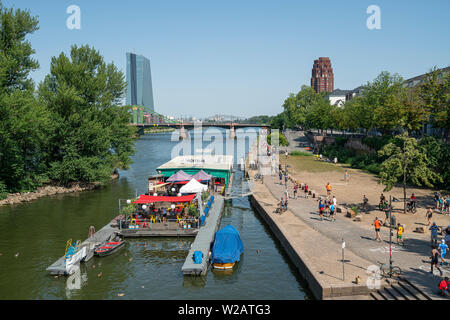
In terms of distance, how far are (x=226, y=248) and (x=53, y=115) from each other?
34771mm

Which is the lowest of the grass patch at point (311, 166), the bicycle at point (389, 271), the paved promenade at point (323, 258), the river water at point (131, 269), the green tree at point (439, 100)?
the river water at point (131, 269)

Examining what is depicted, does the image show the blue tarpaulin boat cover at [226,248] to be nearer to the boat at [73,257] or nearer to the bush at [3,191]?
the boat at [73,257]

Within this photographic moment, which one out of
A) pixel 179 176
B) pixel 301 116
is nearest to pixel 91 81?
pixel 179 176

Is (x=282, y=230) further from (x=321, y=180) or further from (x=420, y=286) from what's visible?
(x=321, y=180)

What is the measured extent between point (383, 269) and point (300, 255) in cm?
481

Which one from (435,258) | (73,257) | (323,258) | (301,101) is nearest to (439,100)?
(435,258)

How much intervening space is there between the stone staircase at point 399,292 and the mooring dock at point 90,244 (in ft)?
54.6

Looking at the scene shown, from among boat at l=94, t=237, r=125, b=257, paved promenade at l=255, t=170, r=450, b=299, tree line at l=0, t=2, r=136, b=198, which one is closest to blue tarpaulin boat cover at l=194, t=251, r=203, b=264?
paved promenade at l=255, t=170, r=450, b=299

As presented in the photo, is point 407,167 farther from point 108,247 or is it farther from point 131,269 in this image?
point 108,247

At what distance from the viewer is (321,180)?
52062mm

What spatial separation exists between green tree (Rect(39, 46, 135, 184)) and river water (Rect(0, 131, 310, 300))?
13.7 meters

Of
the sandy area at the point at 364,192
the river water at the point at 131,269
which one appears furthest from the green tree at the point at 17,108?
the sandy area at the point at 364,192

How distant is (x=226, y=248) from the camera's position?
75.1ft

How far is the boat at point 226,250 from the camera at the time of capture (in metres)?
22.2
